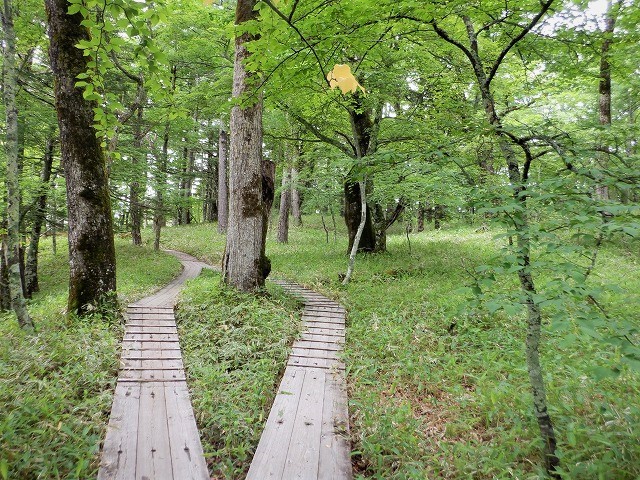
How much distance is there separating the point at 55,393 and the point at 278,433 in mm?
2477

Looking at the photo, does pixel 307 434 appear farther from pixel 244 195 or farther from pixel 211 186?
pixel 211 186

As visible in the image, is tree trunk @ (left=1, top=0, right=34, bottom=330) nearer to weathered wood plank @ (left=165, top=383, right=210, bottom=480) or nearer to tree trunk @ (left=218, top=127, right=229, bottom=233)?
weathered wood plank @ (left=165, top=383, right=210, bottom=480)

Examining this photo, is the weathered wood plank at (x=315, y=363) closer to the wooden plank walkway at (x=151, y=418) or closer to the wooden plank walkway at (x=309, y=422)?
the wooden plank walkway at (x=309, y=422)

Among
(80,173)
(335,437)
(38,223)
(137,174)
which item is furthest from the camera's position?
(137,174)

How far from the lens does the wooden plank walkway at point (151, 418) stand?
119 inches

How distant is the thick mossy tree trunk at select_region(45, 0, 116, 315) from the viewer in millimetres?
5777

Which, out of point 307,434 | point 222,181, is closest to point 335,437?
point 307,434

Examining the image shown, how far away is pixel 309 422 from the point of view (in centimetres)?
382

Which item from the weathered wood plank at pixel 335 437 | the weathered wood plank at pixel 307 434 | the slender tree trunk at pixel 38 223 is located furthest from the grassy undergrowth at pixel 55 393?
the slender tree trunk at pixel 38 223

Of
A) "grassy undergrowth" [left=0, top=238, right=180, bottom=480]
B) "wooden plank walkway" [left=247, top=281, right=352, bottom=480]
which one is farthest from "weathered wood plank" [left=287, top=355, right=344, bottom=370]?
"grassy undergrowth" [left=0, top=238, right=180, bottom=480]

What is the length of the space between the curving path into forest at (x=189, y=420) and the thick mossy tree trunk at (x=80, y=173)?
1.16 m

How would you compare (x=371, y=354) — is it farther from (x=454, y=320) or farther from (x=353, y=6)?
(x=353, y=6)

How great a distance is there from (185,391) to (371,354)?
9.22 ft

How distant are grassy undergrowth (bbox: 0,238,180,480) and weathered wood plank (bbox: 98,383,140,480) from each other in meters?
0.09
